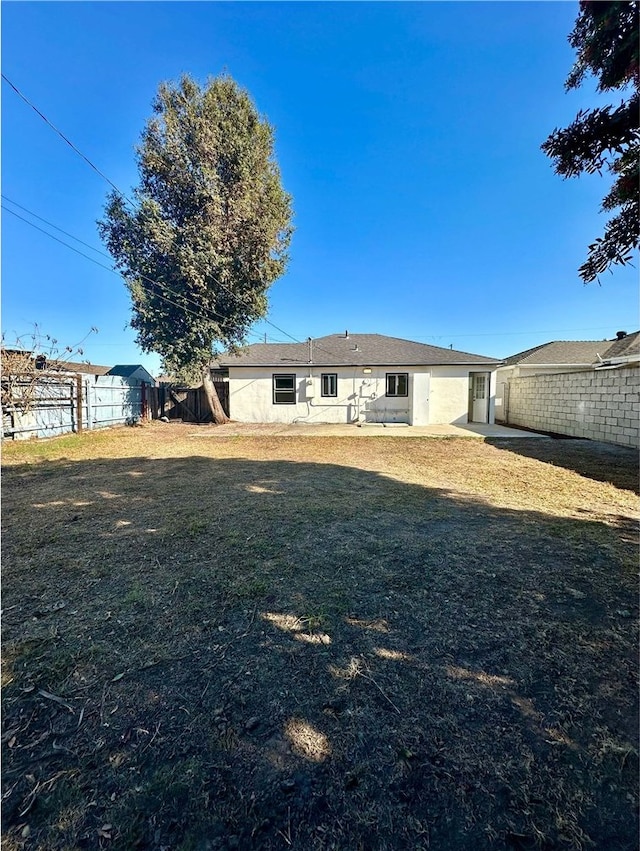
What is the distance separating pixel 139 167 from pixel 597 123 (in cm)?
1678

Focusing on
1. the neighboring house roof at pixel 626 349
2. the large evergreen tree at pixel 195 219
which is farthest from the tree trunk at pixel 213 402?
the neighboring house roof at pixel 626 349

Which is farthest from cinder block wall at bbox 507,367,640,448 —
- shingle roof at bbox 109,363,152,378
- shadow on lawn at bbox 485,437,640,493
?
shingle roof at bbox 109,363,152,378

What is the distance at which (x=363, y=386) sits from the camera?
50.6 feet

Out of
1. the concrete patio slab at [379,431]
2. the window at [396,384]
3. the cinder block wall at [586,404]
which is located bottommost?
the concrete patio slab at [379,431]

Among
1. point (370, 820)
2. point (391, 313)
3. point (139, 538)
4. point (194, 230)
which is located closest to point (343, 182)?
point (194, 230)

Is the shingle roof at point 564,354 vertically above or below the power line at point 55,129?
below

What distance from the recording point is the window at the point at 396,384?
50.2 ft

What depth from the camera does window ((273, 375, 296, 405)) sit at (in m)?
15.9

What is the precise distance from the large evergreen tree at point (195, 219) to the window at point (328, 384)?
4394 millimetres

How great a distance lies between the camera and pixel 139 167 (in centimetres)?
1360

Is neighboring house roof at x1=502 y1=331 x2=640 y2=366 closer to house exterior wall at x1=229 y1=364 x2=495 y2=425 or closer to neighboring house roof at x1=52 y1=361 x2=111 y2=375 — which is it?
house exterior wall at x1=229 y1=364 x2=495 y2=425

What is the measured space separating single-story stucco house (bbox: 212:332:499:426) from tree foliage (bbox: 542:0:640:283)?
12.5 metres

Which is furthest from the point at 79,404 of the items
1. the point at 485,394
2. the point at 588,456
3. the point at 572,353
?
the point at 572,353

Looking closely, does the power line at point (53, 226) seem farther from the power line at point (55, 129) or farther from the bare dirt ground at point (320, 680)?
the bare dirt ground at point (320, 680)
